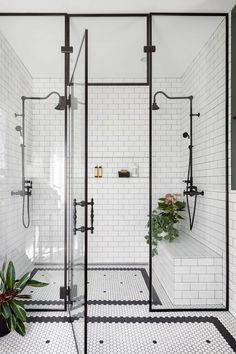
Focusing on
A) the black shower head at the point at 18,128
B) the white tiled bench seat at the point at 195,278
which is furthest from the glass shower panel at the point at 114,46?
the white tiled bench seat at the point at 195,278

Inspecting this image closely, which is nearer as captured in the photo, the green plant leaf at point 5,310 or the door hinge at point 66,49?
the green plant leaf at point 5,310

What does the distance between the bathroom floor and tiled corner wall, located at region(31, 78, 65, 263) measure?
0.59 m

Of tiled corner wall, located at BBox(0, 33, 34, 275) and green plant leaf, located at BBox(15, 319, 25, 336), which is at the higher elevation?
tiled corner wall, located at BBox(0, 33, 34, 275)

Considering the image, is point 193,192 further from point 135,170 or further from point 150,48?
point 150,48

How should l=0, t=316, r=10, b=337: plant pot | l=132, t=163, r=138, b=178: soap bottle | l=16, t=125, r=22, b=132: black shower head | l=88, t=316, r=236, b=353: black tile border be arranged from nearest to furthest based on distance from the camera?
1. l=0, t=316, r=10, b=337: plant pot
2. l=88, t=316, r=236, b=353: black tile border
3. l=16, t=125, r=22, b=132: black shower head
4. l=132, t=163, r=138, b=178: soap bottle

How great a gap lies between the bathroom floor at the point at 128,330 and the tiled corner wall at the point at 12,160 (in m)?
0.61

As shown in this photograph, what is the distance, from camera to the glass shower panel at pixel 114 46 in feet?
9.39

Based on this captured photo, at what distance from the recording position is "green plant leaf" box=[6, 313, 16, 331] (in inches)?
87.1

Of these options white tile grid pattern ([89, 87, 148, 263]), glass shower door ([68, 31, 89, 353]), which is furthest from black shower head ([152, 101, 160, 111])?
white tile grid pattern ([89, 87, 148, 263])

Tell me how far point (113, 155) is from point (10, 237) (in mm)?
1723

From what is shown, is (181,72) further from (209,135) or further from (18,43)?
(18,43)

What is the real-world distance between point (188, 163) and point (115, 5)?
63.2 inches

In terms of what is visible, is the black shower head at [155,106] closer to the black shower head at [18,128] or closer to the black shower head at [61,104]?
the black shower head at [61,104]

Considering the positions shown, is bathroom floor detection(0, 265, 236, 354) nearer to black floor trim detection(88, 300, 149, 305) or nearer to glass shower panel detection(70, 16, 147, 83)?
black floor trim detection(88, 300, 149, 305)
